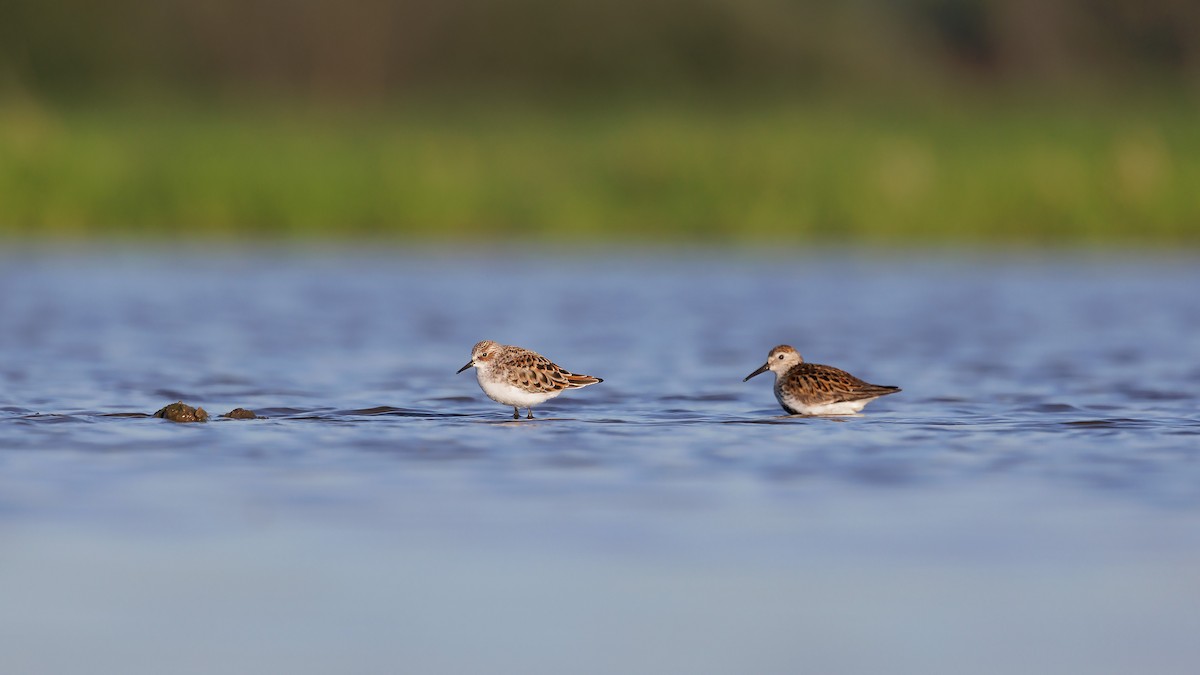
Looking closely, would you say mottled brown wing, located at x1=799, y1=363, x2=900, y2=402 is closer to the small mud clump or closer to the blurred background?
the small mud clump

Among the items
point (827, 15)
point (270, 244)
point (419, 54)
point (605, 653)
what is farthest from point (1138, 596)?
point (827, 15)

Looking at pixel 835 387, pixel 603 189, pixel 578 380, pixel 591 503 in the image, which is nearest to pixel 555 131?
pixel 603 189

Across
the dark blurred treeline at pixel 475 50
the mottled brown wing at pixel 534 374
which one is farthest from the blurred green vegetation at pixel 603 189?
the dark blurred treeline at pixel 475 50

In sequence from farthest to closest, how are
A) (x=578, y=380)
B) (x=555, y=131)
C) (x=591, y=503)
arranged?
(x=555, y=131) → (x=578, y=380) → (x=591, y=503)

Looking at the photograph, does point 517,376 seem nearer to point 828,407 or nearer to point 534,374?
point 534,374

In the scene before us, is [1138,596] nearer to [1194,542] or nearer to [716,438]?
[1194,542]

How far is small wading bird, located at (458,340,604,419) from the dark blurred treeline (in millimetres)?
37413

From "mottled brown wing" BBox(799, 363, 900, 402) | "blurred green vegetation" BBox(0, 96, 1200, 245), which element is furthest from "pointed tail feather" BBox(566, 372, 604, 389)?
"blurred green vegetation" BBox(0, 96, 1200, 245)

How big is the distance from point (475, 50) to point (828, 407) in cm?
4527

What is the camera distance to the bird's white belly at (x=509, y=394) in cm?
1212

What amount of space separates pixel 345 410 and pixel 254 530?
14.2ft

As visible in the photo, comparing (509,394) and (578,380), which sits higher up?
(578,380)

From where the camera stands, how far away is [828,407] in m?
12.3

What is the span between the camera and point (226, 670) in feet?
20.5
